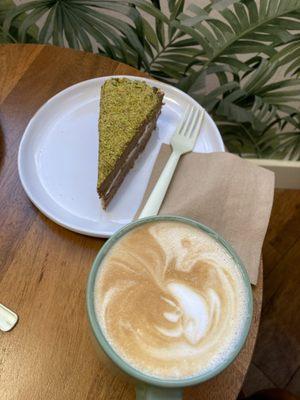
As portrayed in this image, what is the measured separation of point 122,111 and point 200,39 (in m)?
0.35

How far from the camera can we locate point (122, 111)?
Answer: 0.83 meters

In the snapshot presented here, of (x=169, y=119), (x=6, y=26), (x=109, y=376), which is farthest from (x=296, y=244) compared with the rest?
(x=6, y=26)

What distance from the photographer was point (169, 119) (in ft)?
2.88

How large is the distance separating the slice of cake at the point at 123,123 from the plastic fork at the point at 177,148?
69 mm

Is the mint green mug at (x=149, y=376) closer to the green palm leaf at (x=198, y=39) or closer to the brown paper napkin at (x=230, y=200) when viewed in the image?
the brown paper napkin at (x=230, y=200)

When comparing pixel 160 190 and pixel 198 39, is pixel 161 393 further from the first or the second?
pixel 198 39

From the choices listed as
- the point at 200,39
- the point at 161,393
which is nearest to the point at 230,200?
the point at 161,393

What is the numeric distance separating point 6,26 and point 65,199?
605mm

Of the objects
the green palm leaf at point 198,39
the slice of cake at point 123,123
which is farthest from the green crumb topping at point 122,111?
the green palm leaf at point 198,39

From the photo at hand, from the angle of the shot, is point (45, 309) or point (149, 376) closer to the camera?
point (149, 376)

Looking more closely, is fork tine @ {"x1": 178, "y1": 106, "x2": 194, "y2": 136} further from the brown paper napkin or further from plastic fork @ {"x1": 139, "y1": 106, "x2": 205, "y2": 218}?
the brown paper napkin

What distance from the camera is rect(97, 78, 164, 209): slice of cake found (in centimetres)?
79

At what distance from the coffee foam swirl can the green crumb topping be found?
0.93 ft

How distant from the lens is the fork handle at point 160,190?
682 mm
